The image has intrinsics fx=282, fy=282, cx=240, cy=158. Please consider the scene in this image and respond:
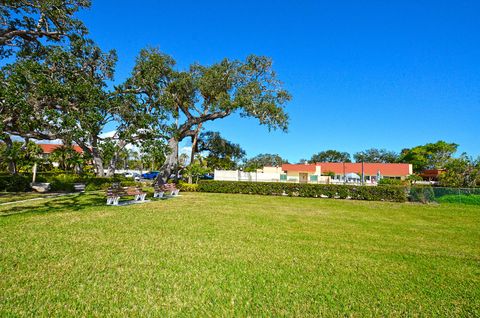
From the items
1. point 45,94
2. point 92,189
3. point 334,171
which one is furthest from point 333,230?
point 334,171

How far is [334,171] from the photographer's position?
5772 centimetres

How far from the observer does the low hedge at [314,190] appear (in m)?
19.3

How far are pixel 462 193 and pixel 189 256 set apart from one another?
68.2 feet

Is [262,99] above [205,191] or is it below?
above

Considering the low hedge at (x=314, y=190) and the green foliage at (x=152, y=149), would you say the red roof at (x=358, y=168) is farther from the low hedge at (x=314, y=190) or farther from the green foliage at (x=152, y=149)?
the green foliage at (x=152, y=149)

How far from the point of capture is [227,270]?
4.60m

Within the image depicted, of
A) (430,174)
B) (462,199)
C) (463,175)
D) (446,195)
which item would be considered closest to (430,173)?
(430,174)

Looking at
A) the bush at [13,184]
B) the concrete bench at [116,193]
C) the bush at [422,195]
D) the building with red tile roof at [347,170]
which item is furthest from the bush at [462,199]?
the building with red tile roof at [347,170]

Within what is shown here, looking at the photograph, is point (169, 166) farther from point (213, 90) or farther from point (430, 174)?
point (430, 174)

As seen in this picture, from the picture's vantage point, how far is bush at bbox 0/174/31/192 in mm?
16611

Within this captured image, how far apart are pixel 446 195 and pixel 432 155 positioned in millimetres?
57186

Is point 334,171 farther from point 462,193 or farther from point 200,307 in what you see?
point 200,307

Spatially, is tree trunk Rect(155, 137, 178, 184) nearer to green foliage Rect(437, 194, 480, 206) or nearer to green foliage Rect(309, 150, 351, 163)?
green foliage Rect(437, 194, 480, 206)

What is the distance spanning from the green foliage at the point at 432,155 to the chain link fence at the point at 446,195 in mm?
53740
